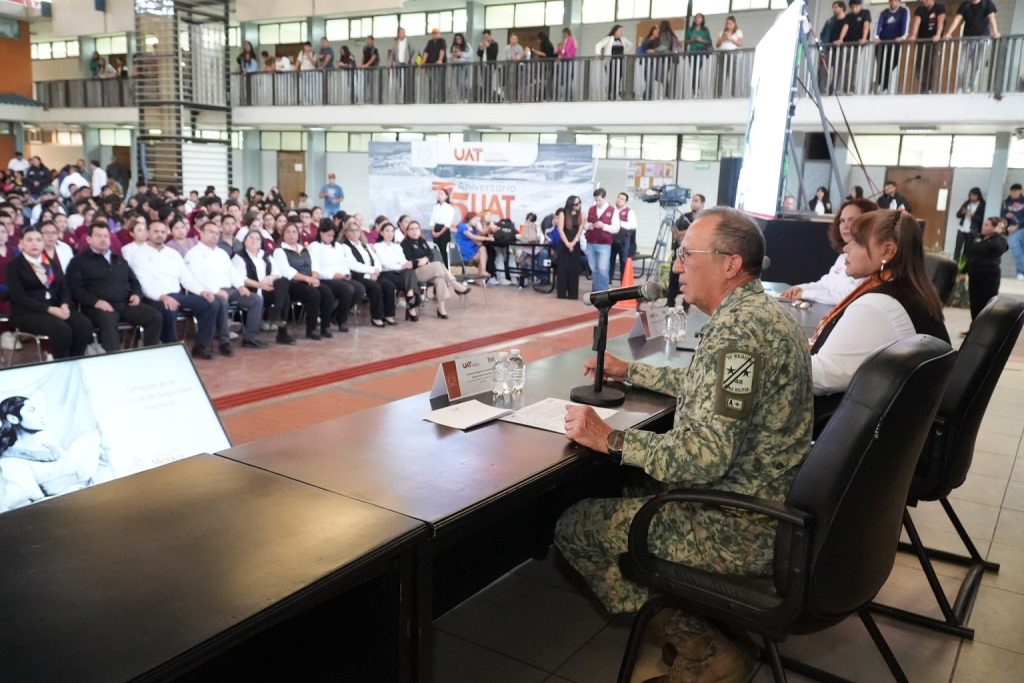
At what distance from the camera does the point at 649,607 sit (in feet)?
6.33

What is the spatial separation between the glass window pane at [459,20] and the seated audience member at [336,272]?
11454 millimetres

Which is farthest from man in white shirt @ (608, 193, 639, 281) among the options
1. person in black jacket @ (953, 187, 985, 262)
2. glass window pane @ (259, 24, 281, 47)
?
glass window pane @ (259, 24, 281, 47)

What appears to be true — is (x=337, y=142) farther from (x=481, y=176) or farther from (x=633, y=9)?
(x=481, y=176)

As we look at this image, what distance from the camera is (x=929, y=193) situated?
14039 mm

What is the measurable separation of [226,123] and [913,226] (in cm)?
1434

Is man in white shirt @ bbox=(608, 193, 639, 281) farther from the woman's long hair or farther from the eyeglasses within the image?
the eyeglasses

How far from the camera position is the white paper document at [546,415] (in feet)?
7.13

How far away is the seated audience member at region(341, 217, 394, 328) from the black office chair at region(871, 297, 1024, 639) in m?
6.11

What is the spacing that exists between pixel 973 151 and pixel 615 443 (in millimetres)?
14312

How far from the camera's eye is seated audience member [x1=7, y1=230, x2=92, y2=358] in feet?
16.9

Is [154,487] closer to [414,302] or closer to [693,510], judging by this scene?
[693,510]

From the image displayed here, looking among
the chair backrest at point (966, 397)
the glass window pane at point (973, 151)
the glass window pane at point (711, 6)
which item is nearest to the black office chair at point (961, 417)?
the chair backrest at point (966, 397)

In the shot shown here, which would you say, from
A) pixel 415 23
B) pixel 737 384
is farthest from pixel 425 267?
pixel 415 23

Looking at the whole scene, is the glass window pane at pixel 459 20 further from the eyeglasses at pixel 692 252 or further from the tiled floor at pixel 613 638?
the eyeglasses at pixel 692 252
